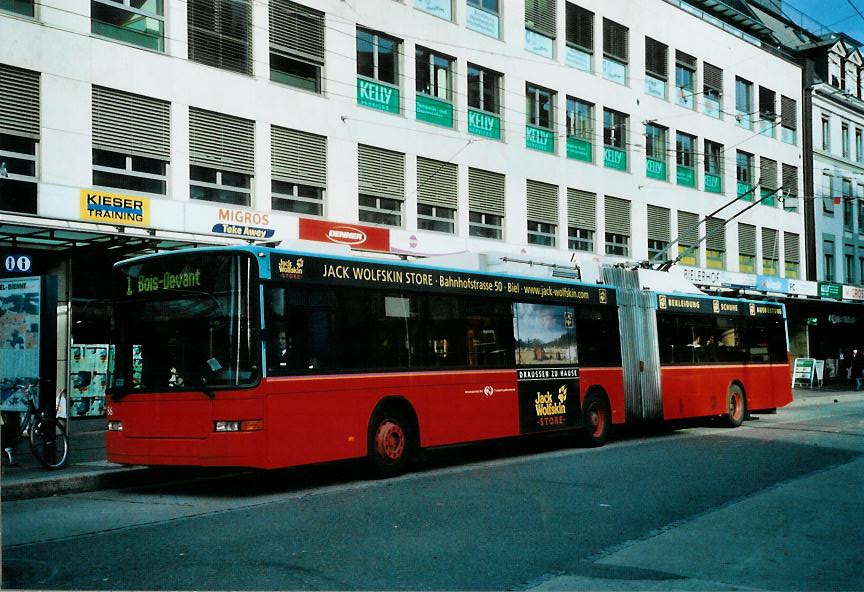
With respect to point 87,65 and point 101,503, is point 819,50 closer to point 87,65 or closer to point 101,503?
point 87,65

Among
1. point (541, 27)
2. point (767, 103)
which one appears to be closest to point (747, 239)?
point (767, 103)

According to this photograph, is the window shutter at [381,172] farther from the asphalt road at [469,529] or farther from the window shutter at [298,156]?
the asphalt road at [469,529]

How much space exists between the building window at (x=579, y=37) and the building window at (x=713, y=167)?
8905 mm

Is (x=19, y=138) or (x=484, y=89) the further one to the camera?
(x=484, y=89)

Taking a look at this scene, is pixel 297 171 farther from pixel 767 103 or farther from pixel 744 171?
pixel 767 103

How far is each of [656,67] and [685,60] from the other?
225cm

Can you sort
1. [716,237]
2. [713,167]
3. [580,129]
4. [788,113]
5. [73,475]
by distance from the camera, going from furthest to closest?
[788,113] < [713,167] < [716,237] < [580,129] < [73,475]

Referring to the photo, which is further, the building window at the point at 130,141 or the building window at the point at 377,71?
the building window at the point at 377,71

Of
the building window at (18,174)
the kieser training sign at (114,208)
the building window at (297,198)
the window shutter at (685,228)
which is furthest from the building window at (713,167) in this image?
the building window at (18,174)

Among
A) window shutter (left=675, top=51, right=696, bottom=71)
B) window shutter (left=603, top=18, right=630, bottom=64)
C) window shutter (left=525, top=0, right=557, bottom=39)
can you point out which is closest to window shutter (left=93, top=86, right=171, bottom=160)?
window shutter (left=525, top=0, right=557, bottom=39)

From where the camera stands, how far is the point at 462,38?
28.0 meters

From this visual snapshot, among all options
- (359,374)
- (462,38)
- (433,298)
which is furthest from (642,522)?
(462,38)

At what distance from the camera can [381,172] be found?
2552 centimetres

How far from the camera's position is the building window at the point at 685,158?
3797 centimetres
